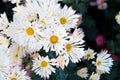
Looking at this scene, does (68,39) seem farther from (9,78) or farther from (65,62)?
(9,78)

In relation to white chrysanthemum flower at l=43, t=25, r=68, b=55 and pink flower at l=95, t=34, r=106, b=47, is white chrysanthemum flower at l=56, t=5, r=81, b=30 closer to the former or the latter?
white chrysanthemum flower at l=43, t=25, r=68, b=55

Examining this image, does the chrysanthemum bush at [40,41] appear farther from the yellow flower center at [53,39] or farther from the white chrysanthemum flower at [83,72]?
the white chrysanthemum flower at [83,72]

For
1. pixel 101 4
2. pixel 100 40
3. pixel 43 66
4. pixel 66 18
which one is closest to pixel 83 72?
pixel 43 66

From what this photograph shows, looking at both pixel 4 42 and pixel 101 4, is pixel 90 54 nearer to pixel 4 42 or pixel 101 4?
pixel 4 42

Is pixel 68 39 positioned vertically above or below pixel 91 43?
below

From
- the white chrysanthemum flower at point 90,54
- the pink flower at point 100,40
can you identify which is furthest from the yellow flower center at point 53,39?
the pink flower at point 100,40

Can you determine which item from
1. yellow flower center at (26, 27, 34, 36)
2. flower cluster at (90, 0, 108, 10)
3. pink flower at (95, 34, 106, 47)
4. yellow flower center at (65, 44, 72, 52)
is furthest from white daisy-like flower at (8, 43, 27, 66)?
flower cluster at (90, 0, 108, 10)

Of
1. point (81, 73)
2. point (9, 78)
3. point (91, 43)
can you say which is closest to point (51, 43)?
point (9, 78)
